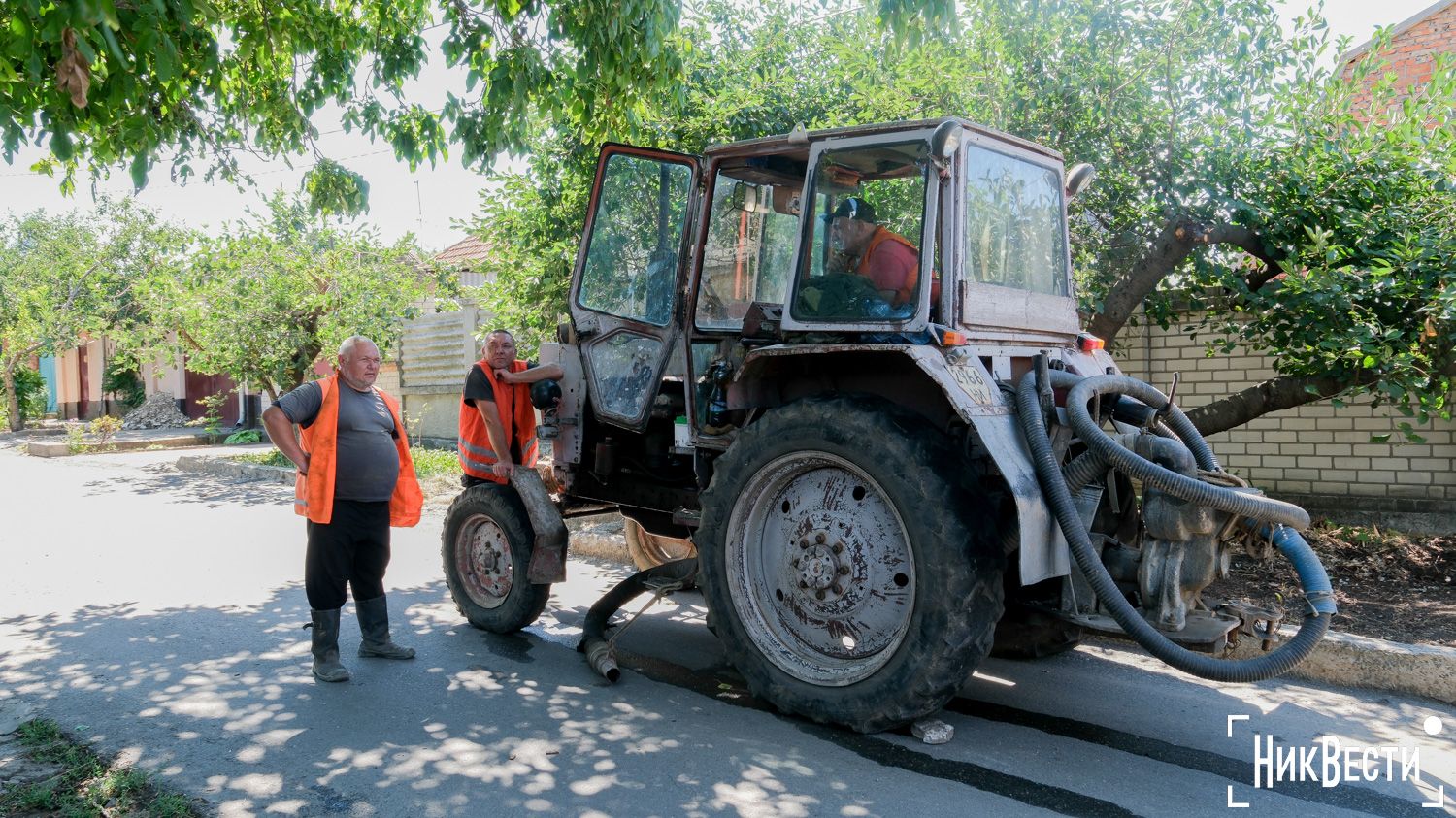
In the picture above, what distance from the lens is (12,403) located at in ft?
94.0

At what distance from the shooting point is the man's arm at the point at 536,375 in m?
5.98

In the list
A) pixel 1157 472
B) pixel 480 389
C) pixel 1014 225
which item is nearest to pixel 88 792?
pixel 480 389

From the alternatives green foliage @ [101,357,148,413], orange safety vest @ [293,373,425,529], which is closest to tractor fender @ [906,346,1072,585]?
orange safety vest @ [293,373,425,529]

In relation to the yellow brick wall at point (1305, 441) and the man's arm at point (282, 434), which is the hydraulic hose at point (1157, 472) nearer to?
the man's arm at point (282, 434)

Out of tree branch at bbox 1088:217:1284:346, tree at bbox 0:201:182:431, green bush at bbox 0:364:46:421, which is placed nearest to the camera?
tree branch at bbox 1088:217:1284:346

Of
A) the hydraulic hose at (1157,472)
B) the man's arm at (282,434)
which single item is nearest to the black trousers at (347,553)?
the man's arm at (282,434)

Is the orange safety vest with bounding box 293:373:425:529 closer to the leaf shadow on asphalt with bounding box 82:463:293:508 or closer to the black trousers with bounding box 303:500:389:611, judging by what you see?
the black trousers with bounding box 303:500:389:611

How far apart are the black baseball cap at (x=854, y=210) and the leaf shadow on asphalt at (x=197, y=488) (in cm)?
986

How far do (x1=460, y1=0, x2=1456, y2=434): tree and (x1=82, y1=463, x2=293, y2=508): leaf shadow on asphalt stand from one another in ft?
26.7

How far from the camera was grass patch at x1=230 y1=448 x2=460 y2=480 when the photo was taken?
1346 centimetres

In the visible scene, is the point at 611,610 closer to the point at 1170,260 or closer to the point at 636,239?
the point at 636,239

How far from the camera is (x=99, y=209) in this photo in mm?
29906

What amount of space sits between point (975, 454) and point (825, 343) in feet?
2.66

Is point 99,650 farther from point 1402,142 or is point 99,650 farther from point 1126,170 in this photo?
point 1402,142
